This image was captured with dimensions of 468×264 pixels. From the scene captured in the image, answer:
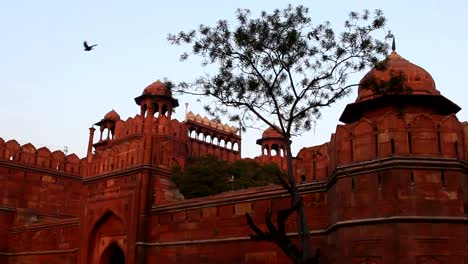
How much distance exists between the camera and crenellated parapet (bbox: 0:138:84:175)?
22.6m

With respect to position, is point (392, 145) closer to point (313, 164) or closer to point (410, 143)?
point (410, 143)

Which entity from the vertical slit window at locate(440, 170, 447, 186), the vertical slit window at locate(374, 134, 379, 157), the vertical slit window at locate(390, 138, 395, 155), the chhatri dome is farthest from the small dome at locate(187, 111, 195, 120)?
the vertical slit window at locate(440, 170, 447, 186)

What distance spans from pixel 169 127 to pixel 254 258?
14324 millimetres

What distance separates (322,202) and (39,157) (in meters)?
15.4

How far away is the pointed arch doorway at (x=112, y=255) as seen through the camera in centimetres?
1672

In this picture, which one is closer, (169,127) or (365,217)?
(365,217)

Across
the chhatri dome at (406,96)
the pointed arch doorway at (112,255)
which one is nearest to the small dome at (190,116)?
the pointed arch doorway at (112,255)

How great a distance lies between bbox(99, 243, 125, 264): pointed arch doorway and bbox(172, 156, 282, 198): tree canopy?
185 inches

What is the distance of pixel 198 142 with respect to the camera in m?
38.3

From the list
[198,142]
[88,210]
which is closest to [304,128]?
[88,210]

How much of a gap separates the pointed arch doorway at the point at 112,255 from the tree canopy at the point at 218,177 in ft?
15.4

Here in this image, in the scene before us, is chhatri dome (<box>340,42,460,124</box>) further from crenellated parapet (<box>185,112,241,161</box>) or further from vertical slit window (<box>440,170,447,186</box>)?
crenellated parapet (<box>185,112,241,161</box>)

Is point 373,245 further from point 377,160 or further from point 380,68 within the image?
point 380,68

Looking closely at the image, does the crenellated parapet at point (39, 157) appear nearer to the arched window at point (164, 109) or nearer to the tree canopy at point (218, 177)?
the tree canopy at point (218, 177)
